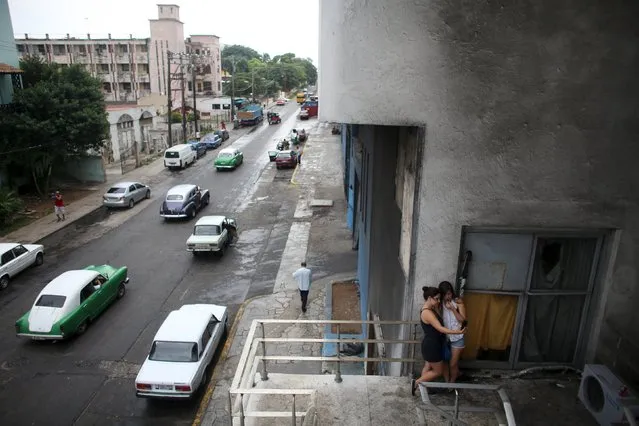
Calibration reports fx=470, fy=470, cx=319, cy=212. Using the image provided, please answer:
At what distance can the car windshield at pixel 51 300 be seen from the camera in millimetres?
14008

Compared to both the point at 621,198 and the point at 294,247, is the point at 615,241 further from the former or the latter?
the point at 294,247

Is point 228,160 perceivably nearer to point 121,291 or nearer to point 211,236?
point 211,236

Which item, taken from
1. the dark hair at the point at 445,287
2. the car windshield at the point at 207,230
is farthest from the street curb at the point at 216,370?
the dark hair at the point at 445,287

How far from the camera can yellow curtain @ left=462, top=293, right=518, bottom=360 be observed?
5926 mm

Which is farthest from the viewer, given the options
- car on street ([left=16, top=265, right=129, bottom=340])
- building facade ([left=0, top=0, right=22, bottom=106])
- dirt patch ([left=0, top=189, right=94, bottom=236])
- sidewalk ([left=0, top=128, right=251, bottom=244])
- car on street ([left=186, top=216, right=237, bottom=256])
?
building facade ([left=0, top=0, right=22, bottom=106])

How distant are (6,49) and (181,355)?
26348 mm

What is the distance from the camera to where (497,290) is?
19.2 feet

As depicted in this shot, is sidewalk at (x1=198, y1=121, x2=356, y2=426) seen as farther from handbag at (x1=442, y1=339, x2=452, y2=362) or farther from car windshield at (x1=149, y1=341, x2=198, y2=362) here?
handbag at (x1=442, y1=339, x2=452, y2=362)

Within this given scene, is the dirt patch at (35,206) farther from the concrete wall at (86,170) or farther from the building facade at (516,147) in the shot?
the building facade at (516,147)

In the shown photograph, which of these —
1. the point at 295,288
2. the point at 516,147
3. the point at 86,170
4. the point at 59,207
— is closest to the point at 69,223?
the point at 59,207

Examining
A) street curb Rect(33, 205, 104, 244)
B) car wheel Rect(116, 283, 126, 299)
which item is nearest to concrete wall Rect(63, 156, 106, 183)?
street curb Rect(33, 205, 104, 244)

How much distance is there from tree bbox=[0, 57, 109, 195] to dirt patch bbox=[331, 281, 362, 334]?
20.7 m

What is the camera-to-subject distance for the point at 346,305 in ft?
51.8

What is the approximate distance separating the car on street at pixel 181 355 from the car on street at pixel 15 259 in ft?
28.0
